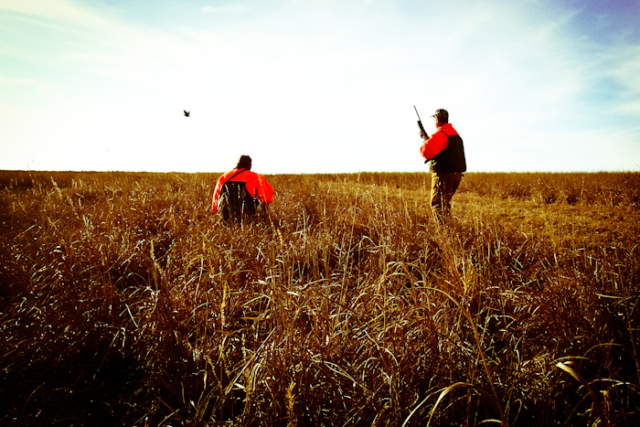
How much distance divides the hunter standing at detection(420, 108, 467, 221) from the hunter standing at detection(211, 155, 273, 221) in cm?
318

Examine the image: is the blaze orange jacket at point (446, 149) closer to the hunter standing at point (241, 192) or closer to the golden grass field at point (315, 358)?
the hunter standing at point (241, 192)

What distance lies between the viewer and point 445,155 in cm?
556

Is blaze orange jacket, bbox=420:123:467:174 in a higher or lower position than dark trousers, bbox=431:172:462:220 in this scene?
higher

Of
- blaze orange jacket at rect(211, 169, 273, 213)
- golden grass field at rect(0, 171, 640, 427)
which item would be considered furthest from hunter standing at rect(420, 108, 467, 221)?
golden grass field at rect(0, 171, 640, 427)

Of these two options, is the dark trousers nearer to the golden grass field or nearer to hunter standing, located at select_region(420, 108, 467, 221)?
hunter standing, located at select_region(420, 108, 467, 221)

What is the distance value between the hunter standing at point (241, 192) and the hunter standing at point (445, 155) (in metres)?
3.18

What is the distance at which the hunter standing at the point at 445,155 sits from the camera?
5531 millimetres

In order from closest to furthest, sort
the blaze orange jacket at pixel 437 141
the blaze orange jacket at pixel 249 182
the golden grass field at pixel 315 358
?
the golden grass field at pixel 315 358 → the blaze orange jacket at pixel 249 182 → the blaze orange jacket at pixel 437 141

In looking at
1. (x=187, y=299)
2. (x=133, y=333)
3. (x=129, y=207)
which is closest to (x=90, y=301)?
(x=133, y=333)

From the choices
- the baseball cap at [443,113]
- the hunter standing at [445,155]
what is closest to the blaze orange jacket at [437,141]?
the hunter standing at [445,155]

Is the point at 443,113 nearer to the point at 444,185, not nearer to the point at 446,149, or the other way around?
the point at 446,149

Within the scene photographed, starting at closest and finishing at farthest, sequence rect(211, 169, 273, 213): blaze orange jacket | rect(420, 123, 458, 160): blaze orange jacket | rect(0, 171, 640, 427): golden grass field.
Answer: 1. rect(0, 171, 640, 427): golden grass field
2. rect(211, 169, 273, 213): blaze orange jacket
3. rect(420, 123, 458, 160): blaze orange jacket

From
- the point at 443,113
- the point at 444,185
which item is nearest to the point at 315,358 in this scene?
the point at 444,185

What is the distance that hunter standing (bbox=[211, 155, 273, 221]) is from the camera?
491cm
